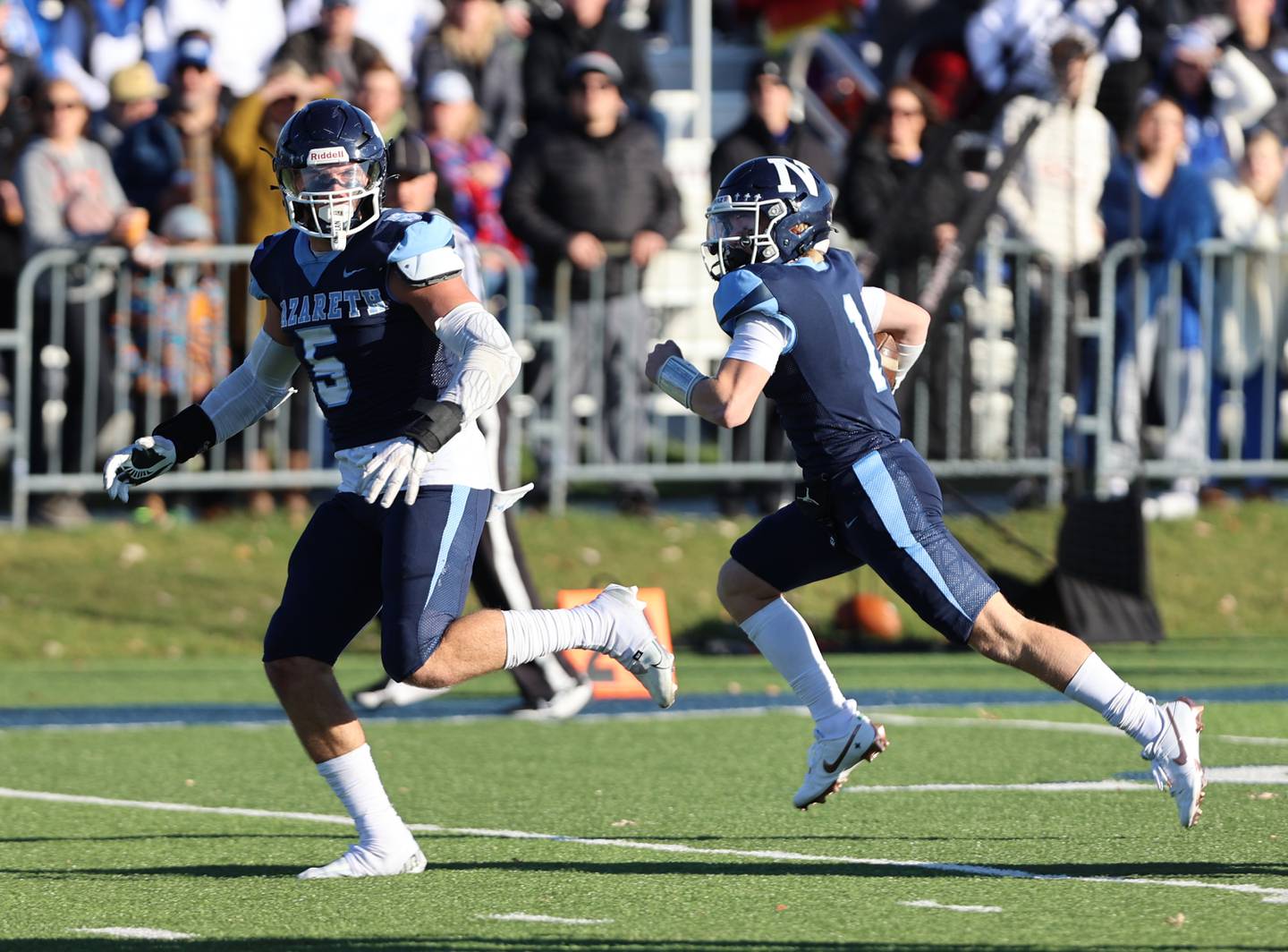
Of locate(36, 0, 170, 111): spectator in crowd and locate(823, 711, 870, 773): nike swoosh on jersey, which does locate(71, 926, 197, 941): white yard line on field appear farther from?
locate(36, 0, 170, 111): spectator in crowd

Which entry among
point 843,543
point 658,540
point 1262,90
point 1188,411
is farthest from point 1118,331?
point 843,543

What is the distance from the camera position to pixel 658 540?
46.3 ft

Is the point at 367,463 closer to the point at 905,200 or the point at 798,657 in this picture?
the point at 798,657

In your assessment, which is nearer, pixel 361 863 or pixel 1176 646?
pixel 361 863

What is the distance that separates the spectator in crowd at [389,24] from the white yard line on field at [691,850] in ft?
27.9

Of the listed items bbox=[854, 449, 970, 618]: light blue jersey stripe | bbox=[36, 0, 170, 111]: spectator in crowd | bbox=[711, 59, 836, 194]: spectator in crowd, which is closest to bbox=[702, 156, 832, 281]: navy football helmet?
bbox=[854, 449, 970, 618]: light blue jersey stripe

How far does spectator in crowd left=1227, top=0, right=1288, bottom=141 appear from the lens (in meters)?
15.5

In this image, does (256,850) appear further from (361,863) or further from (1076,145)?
(1076,145)

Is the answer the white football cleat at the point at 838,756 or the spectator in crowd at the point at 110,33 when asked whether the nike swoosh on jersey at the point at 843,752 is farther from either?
the spectator in crowd at the point at 110,33

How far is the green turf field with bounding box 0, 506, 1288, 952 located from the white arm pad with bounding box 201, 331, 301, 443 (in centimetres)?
118

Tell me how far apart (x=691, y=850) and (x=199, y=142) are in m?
8.55

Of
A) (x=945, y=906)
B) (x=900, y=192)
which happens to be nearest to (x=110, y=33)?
(x=900, y=192)

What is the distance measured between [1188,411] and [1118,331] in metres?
0.69

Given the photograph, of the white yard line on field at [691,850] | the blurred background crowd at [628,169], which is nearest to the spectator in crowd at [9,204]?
the blurred background crowd at [628,169]
